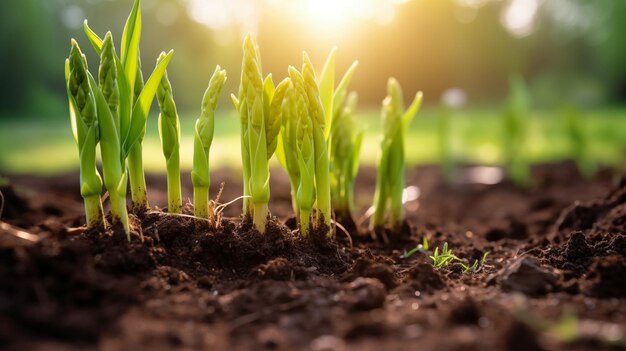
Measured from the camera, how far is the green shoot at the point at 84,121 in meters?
2.49

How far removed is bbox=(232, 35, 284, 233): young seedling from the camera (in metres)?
2.67

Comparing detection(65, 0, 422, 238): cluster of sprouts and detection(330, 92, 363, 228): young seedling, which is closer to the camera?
detection(65, 0, 422, 238): cluster of sprouts

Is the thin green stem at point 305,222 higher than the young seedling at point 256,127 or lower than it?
lower

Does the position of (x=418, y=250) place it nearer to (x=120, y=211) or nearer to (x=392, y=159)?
(x=392, y=159)

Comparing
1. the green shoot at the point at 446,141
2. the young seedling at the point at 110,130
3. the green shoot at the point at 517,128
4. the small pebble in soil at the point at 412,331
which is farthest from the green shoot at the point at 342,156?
the green shoot at the point at 517,128

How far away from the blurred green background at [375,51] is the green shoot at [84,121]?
12.5 m

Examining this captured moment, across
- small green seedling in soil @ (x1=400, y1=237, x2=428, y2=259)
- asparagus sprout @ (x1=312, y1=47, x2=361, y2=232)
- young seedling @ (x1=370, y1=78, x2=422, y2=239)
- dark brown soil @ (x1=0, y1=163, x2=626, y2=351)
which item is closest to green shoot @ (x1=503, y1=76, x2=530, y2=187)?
dark brown soil @ (x1=0, y1=163, x2=626, y2=351)

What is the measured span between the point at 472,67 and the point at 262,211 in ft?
65.9

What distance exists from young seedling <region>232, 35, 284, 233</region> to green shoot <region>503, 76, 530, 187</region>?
397cm

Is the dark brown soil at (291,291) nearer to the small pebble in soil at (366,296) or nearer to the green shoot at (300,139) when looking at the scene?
the small pebble in soil at (366,296)

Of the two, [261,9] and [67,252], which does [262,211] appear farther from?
[261,9]

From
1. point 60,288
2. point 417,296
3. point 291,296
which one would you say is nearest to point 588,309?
point 417,296

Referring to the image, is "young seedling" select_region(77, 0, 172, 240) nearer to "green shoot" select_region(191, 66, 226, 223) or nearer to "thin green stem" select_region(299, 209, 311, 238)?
"green shoot" select_region(191, 66, 226, 223)

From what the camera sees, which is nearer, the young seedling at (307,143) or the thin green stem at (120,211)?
the thin green stem at (120,211)
